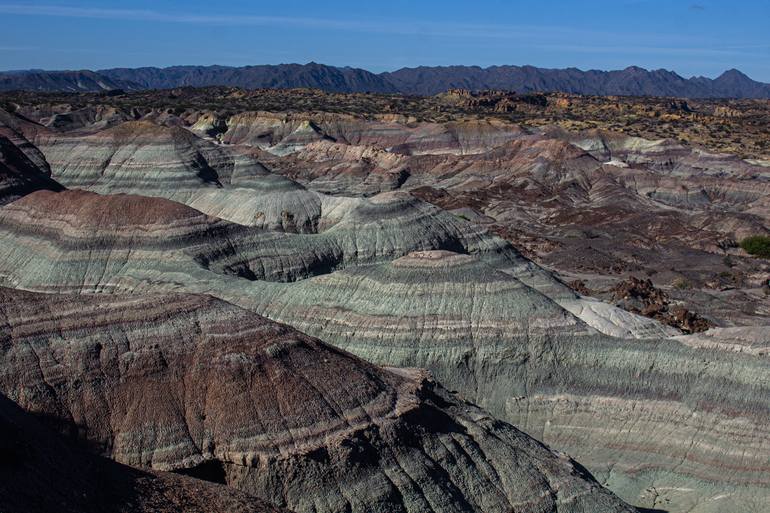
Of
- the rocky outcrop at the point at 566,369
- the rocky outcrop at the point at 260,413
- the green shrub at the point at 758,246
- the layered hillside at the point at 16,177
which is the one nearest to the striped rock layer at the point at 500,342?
the rocky outcrop at the point at 566,369

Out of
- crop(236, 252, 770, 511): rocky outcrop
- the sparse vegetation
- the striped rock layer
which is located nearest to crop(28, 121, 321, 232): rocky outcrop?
the striped rock layer

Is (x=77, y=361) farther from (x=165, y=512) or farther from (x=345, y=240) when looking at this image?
(x=345, y=240)

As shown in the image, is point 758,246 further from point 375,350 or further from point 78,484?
point 78,484

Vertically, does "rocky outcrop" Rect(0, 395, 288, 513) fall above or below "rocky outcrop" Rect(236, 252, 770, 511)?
above

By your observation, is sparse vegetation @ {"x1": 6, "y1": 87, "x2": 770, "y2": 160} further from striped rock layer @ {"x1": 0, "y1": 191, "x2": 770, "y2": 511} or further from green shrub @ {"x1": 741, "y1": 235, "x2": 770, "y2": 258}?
striped rock layer @ {"x1": 0, "y1": 191, "x2": 770, "y2": 511}

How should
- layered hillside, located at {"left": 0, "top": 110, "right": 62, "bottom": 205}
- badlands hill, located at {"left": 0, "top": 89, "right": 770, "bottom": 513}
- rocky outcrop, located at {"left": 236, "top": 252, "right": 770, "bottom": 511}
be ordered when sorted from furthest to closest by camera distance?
layered hillside, located at {"left": 0, "top": 110, "right": 62, "bottom": 205} < rocky outcrop, located at {"left": 236, "top": 252, "right": 770, "bottom": 511} < badlands hill, located at {"left": 0, "top": 89, "right": 770, "bottom": 513}

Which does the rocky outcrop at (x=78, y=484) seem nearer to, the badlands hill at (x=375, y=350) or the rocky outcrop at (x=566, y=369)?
the badlands hill at (x=375, y=350)

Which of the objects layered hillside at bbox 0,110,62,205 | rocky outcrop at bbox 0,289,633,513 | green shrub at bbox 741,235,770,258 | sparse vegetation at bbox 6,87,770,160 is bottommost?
green shrub at bbox 741,235,770,258

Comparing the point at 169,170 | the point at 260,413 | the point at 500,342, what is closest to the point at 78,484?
the point at 260,413
